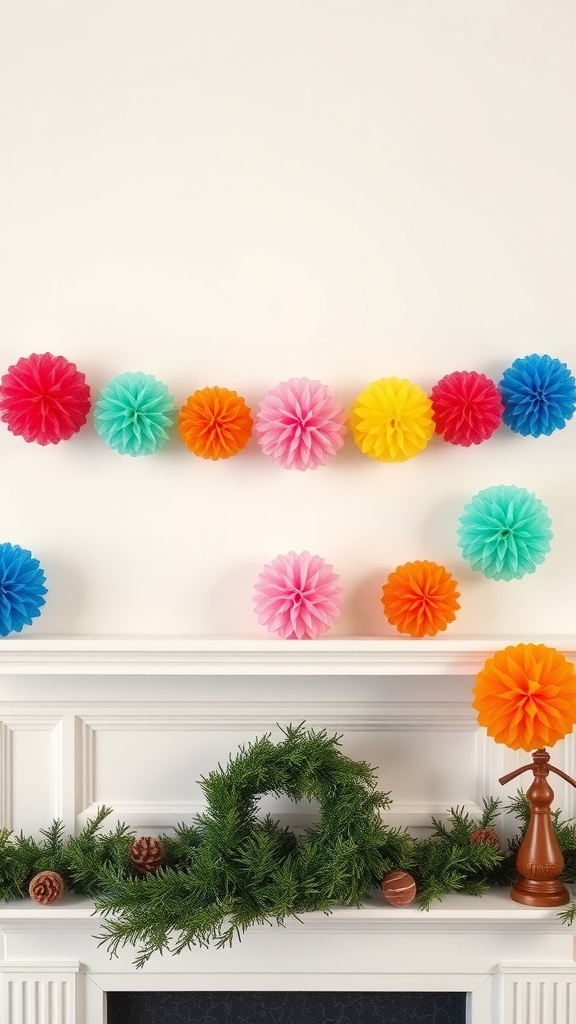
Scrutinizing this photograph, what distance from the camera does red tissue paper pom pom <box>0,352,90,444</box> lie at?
1501mm

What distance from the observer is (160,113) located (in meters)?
1.59

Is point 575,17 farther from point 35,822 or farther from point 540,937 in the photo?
point 35,822

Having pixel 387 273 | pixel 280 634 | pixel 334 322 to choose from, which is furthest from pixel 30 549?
pixel 387 273

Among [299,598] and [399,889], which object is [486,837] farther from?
[299,598]

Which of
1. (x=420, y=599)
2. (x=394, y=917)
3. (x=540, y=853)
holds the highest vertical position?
(x=420, y=599)

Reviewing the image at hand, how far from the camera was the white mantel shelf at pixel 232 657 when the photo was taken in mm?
1444

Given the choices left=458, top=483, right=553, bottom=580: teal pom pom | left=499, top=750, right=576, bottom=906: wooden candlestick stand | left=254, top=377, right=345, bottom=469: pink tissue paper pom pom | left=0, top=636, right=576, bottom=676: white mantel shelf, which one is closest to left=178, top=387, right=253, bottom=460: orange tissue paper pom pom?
left=254, top=377, right=345, bottom=469: pink tissue paper pom pom

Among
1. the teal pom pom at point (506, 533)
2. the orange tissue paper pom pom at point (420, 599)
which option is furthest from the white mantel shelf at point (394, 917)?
the teal pom pom at point (506, 533)

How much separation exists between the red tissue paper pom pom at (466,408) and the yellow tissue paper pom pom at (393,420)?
0.03 m

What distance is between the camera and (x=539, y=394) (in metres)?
1.52

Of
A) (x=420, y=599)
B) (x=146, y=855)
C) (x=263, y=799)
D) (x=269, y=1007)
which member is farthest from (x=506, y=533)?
(x=269, y=1007)

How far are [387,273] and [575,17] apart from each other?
59 centimetres

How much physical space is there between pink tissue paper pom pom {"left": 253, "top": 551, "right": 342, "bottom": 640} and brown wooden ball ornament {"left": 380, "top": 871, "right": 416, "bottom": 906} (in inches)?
16.4

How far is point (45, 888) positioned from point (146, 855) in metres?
0.17
